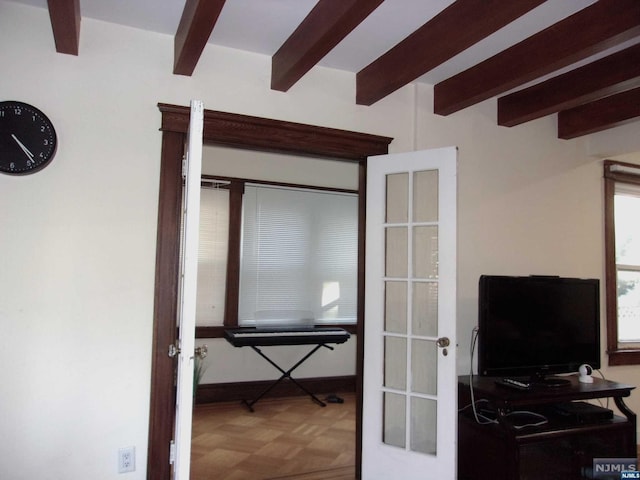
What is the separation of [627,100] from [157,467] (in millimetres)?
3644

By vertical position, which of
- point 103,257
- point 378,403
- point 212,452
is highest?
point 103,257

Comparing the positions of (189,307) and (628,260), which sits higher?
(628,260)

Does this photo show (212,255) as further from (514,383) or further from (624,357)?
(624,357)

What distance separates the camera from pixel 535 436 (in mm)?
2715

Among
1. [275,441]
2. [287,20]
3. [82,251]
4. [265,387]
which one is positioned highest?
[287,20]

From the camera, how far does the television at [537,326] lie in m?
2.97

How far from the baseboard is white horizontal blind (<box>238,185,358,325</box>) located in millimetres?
625

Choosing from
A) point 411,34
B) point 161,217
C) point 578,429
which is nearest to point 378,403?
point 578,429

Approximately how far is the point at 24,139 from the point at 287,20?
55.9 inches

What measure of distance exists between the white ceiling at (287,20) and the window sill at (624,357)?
2.61 m

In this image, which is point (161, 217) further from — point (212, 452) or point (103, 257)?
point (212, 452)

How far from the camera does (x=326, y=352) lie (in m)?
5.29

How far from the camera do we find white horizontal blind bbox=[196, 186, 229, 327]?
4.82 meters

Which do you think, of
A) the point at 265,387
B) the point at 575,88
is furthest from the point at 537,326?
the point at 265,387
